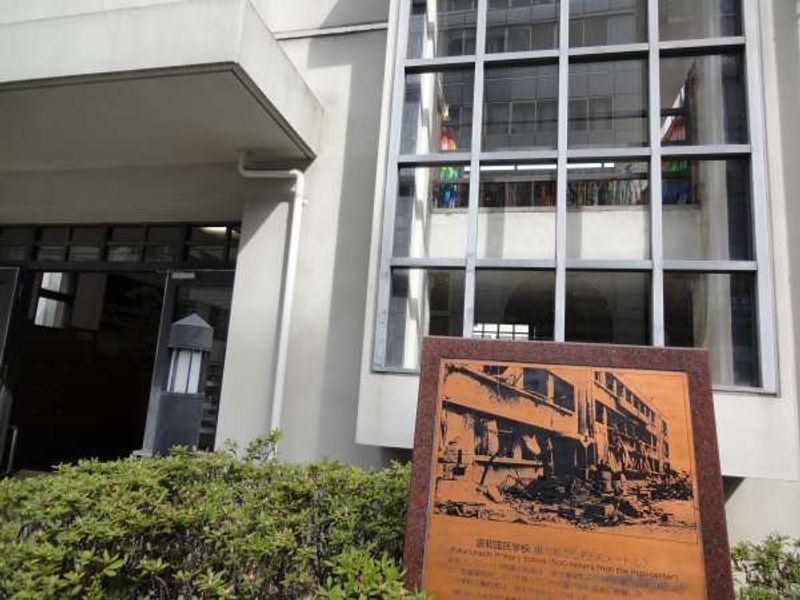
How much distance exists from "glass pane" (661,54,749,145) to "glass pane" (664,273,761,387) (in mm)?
1014

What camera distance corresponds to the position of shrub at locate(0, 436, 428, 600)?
2291mm

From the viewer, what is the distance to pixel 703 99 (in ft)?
13.4

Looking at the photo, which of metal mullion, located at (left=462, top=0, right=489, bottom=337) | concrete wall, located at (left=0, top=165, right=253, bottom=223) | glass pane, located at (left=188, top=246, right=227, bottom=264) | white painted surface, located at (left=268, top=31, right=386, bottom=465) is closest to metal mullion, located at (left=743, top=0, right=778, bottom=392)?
metal mullion, located at (left=462, top=0, right=489, bottom=337)

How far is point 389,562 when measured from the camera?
2.27 m

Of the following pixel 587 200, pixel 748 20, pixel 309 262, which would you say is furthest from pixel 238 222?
pixel 748 20

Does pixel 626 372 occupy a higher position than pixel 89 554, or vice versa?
pixel 626 372

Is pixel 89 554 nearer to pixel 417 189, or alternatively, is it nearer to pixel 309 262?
pixel 309 262

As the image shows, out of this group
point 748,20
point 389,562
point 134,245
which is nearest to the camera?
point 389,562

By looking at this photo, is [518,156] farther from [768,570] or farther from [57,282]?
[57,282]

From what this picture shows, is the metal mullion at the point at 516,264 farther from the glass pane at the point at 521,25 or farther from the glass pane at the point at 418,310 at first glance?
the glass pane at the point at 521,25

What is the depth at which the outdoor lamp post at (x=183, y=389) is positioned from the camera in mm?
3467

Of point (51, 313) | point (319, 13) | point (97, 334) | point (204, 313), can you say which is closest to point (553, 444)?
point (204, 313)

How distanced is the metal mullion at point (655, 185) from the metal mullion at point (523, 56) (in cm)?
70

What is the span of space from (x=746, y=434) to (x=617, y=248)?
144 centimetres
